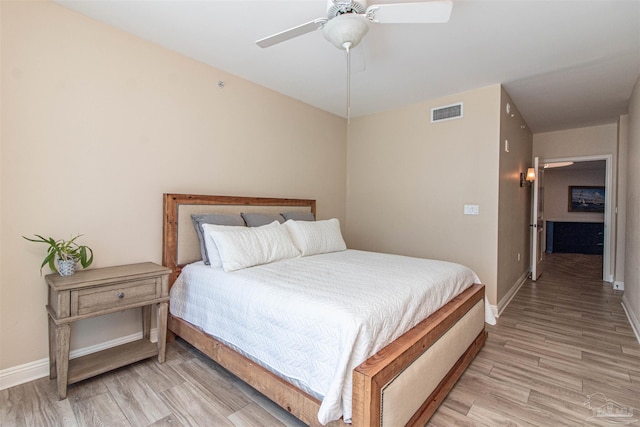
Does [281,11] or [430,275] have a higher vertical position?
[281,11]

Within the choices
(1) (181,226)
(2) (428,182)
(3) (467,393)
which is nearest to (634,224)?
(2) (428,182)

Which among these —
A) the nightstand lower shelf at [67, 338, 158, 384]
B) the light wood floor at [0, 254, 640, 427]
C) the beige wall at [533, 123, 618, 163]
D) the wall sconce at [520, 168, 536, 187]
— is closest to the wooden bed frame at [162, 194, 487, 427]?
the light wood floor at [0, 254, 640, 427]

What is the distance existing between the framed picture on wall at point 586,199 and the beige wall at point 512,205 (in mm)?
4123

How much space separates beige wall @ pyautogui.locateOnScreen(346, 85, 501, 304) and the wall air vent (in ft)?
0.20

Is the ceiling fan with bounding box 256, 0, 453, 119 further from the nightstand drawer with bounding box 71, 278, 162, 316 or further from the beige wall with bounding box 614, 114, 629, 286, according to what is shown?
the beige wall with bounding box 614, 114, 629, 286

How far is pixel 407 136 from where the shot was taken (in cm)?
406

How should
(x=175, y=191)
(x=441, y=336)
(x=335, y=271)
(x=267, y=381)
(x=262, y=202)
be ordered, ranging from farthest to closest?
1. (x=262, y=202)
2. (x=175, y=191)
3. (x=335, y=271)
4. (x=441, y=336)
5. (x=267, y=381)

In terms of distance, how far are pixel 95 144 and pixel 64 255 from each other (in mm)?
858

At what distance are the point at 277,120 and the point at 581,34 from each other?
289cm

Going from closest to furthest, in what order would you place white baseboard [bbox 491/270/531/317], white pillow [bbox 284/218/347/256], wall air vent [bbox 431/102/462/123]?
1. white pillow [bbox 284/218/347/256]
2. white baseboard [bbox 491/270/531/317]
3. wall air vent [bbox 431/102/462/123]

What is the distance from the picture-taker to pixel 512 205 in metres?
4.04

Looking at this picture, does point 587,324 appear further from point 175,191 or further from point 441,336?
point 175,191

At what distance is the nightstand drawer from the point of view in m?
1.86

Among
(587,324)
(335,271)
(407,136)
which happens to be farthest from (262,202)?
(587,324)
